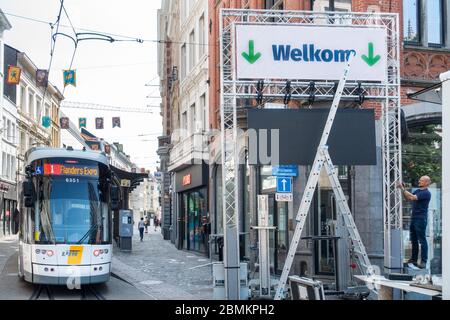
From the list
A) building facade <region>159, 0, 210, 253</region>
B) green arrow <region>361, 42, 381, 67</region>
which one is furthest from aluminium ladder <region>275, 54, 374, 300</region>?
building facade <region>159, 0, 210, 253</region>

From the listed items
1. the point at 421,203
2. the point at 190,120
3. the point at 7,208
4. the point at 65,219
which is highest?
the point at 190,120

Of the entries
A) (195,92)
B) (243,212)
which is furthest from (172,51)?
(243,212)

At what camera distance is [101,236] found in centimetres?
1391

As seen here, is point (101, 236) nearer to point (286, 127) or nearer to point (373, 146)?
point (286, 127)

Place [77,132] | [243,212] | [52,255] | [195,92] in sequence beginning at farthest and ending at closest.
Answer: [77,132] → [195,92] → [243,212] → [52,255]

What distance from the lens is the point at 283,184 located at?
14.0 m

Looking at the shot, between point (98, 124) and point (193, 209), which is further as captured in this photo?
point (98, 124)

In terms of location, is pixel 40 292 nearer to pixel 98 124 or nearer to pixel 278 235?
pixel 278 235

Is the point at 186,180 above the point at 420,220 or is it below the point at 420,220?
above

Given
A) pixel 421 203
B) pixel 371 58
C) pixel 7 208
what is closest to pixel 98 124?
pixel 7 208

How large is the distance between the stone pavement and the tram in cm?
164

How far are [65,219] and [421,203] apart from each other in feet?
24.6

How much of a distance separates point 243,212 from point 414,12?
28.1 ft
